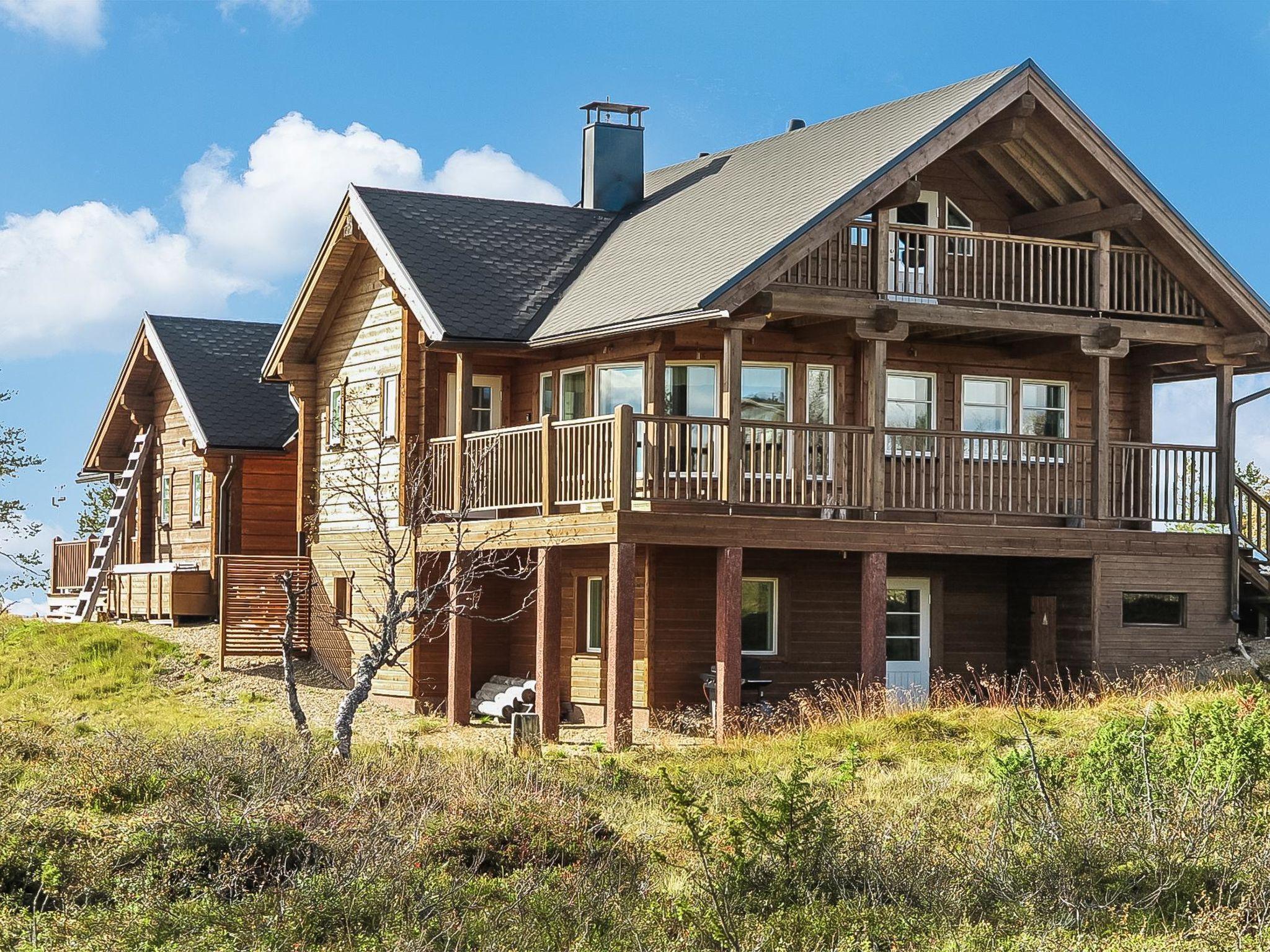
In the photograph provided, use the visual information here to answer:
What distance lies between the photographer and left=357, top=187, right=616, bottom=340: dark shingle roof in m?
24.3

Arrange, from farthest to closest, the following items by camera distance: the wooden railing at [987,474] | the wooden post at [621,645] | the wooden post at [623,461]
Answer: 1. the wooden railing at [987,474]
2. the wooden post at [623,461]
3. the wooden post at [621,645]

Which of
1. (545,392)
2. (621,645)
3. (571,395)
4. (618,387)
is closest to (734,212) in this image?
(618,387)

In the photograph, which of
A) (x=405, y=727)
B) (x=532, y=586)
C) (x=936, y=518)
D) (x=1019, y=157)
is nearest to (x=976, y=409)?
(x=936, y=518)

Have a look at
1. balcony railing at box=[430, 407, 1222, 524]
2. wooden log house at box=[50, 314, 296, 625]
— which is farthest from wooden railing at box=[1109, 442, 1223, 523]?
wooden log house at box=[50, 314, 296, 625]

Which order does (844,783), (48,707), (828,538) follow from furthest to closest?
(48,707)
(828,538)
(844,783)

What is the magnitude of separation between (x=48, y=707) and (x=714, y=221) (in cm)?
1182

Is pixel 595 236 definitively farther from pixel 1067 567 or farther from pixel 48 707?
pixel 48 707

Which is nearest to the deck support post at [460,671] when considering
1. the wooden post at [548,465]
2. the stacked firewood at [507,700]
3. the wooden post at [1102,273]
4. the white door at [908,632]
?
Answer: the stacked firewood at [507,700]

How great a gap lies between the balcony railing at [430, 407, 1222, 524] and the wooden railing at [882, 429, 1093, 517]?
0.11 ft

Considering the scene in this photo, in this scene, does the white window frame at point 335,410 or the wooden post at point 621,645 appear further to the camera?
the white window frame at point 335,410

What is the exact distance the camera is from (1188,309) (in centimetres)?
2462

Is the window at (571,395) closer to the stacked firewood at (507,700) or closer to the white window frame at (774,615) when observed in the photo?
the white window frame at (774,615)

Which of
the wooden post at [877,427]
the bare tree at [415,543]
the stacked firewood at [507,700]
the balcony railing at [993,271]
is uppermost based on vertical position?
the balcony railing at [993,271]

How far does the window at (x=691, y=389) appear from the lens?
922 inches
